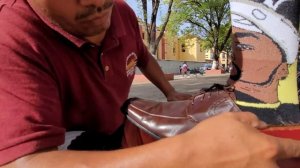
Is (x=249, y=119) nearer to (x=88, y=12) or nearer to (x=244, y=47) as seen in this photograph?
(x=244, y=47)

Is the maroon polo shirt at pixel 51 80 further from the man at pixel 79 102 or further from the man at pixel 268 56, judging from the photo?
the man at pixel 268 56

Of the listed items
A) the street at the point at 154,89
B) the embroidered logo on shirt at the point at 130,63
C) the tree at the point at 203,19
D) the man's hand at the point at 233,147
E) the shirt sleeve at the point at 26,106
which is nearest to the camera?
the man's hand at the point at 233,147

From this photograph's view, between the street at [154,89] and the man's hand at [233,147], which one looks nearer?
the man's hand at [233,147]

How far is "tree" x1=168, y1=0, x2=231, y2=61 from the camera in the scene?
29.1 meters

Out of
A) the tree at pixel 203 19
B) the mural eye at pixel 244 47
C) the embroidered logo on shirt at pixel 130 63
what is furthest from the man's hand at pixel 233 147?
the tree at pixel 203 19

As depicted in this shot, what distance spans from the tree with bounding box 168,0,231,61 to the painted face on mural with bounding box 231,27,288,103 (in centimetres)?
2779

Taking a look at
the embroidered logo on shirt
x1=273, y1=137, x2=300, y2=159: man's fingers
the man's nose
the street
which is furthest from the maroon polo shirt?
the street

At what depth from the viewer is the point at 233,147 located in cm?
66

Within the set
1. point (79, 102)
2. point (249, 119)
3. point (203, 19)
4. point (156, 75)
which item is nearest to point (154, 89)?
point (156, 75)

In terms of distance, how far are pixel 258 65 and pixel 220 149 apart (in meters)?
0.30

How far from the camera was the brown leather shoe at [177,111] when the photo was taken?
856 millimetres

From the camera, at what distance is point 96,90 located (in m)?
1.26

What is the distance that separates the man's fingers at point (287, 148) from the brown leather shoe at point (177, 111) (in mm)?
170

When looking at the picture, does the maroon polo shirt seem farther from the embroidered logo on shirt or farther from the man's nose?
the man's nose
